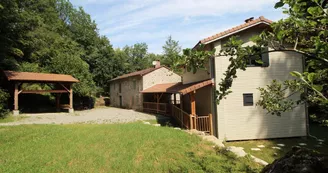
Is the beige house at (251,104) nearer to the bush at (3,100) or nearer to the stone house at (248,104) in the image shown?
the stone house at (248,104)

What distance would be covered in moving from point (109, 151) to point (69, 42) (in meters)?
31.3

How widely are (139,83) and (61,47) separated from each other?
52.5 ft

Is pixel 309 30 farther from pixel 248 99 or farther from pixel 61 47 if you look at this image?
pixel 61 47

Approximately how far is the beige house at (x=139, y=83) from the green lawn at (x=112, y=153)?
12057 mm

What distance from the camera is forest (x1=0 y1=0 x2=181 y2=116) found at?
14961 millimetres

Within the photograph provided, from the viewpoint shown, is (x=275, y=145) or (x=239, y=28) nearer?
(x=275, y=145)

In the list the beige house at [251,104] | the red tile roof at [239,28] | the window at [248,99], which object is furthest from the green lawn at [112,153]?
the red tile roof at [239,28]

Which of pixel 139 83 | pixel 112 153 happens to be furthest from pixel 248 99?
pixel 139 83

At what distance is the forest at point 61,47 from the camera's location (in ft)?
49.1

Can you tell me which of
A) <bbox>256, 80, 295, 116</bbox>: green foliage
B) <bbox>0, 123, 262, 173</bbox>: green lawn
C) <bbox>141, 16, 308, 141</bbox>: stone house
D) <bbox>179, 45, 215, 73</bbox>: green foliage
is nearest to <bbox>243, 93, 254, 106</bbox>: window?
→ <bbox>141, 16, 308, 141</bbox>: stone house

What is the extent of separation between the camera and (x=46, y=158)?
6074 millimetres

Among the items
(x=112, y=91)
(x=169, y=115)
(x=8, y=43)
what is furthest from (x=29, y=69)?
(x=169, y=115)

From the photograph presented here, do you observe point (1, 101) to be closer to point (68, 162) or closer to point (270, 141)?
point (68, 162)

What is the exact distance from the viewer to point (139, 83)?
21.6 metres
